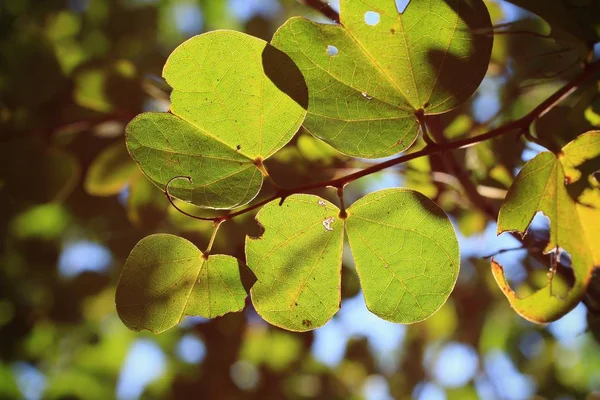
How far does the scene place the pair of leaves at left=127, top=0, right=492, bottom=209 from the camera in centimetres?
62

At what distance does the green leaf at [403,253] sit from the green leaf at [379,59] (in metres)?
0.09

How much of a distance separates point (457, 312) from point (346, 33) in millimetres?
1360

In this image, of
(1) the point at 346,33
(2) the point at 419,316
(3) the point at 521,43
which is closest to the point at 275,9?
(3) the point at 521,43

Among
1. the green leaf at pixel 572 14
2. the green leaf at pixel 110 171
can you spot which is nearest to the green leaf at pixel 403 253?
the green leaf at pixel 572 14

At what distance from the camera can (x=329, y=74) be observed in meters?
0.63

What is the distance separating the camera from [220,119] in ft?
2.11

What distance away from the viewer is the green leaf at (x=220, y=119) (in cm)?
61

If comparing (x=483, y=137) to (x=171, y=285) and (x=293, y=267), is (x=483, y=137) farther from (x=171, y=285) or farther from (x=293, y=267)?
(x=171, y=285)

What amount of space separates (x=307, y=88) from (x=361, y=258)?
0.76 feet

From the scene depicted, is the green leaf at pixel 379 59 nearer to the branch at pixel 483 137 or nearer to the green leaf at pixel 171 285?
the branch at pixel 483 137

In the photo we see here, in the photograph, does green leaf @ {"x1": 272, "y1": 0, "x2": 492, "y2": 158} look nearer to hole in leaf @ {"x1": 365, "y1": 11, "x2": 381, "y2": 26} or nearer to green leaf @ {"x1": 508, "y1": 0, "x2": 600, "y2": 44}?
hole in leaf @ {"x1": 365, "y1": 11, "x2": 381, "y2": 26}

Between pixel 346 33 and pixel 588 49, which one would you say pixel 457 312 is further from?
pixel 346 33

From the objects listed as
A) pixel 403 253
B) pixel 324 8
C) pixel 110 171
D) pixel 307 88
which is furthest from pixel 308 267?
pixel 110 171

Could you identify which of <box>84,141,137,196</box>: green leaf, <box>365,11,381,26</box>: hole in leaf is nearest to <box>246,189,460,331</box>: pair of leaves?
<box>365,11,381,26</box>: hole in leaf
